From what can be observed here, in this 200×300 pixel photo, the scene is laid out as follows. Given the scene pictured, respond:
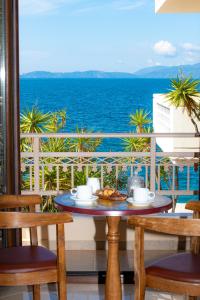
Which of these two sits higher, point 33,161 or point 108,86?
point 108,86

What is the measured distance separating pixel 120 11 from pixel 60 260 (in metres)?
26.5

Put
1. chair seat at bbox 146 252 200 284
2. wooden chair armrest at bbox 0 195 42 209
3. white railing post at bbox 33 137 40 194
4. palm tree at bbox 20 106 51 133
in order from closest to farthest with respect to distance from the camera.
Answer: chair seat at bbox 146 252 200 284 < wooden chair armrest at bbox 0 195 42 209 < white railing post at bbox 33 137 40 194 < palm tree at bbox 20 106 51 133

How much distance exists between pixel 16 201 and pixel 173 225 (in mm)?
995

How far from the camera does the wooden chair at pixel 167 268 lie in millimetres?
2352

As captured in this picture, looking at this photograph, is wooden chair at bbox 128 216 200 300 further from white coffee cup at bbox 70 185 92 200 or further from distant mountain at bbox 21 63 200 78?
distant mountain at bbox 21 63 200 78

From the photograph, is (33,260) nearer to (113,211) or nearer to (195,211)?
(113,211)

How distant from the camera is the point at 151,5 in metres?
27.5

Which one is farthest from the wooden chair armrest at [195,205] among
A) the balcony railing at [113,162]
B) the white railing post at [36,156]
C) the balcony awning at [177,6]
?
the balcony awning at [177,6]

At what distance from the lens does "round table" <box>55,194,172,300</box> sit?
2746 mm

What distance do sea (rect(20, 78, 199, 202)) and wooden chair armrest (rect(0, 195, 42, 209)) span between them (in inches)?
1009

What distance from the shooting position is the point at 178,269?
8.32ft

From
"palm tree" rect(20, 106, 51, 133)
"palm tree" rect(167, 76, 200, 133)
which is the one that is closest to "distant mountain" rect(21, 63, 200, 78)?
"palm tree" rect(20, 106, 51, 133)

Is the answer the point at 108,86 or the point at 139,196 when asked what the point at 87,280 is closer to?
the point at 139,196

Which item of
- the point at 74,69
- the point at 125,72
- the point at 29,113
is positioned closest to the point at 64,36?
the point at 74,69
